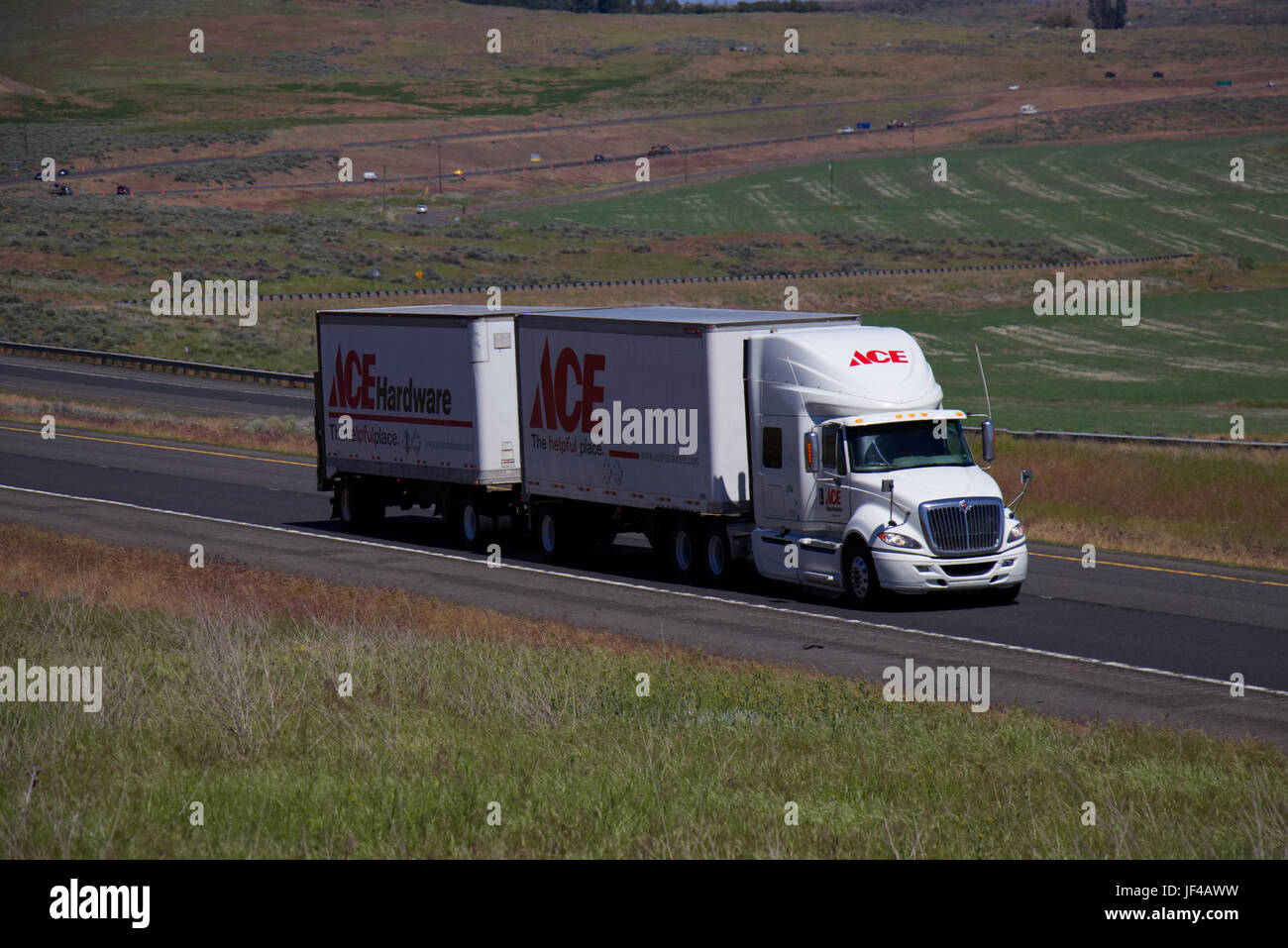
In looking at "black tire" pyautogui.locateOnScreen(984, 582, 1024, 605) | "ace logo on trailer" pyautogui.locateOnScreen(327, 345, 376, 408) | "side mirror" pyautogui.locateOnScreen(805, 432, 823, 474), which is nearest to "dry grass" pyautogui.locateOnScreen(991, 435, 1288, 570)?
"black tire" pyautogui.locateOnScreen(984, 582, 1024, 605)

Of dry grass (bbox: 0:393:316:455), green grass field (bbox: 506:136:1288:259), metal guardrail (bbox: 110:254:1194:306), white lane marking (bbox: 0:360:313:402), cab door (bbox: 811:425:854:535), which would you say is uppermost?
green grass field (bbox: 506:136:1288:259)

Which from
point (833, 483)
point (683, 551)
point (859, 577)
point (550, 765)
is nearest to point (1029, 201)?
point (683, 551)

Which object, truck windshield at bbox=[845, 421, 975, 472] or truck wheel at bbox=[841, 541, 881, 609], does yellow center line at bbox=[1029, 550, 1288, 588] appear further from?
truck wheel at bbox=[841, 541, 881, 609]

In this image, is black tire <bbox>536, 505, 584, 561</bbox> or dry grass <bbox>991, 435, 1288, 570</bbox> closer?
black tire <bbox>536, 505, 584, 561</bbox>

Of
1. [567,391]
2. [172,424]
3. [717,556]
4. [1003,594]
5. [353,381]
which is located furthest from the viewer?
[172,424]

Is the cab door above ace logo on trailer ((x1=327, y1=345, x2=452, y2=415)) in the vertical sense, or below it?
below

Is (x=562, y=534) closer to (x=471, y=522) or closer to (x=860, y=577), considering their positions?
(x=471, y=522)

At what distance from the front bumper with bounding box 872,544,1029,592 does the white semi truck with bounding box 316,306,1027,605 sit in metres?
0.02

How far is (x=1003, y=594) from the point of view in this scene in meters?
23.8

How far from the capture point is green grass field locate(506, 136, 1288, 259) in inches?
4488

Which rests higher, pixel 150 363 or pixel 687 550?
pixel 150 363

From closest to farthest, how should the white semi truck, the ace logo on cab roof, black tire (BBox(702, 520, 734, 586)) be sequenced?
the white semi truck
the ace logo on cab roof
black tire (BBox(702, 520, 734, 586))

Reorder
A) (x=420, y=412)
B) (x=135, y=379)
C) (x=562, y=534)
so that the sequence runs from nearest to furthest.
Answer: (x=562, y=534) → (x=420, y=412) → (x=135, y=379)

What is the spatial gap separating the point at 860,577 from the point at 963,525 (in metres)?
1.71
